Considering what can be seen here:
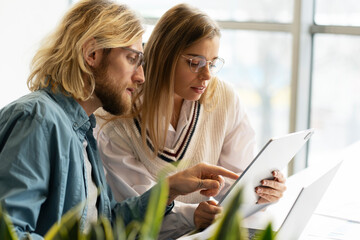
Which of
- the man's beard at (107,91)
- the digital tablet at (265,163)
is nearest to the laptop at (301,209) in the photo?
the digital tablet at (265,163)

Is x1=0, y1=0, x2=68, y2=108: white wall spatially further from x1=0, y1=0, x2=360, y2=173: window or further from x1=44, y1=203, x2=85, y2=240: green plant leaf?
x1=44, y1=203, x2=85, y2=240: green plant leaf

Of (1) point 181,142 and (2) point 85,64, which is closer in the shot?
(2) point 85,64

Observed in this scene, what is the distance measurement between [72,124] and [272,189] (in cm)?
68

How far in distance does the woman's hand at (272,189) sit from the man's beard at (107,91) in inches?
21.1

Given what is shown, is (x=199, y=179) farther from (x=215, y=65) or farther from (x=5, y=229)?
(x=5, y=229)

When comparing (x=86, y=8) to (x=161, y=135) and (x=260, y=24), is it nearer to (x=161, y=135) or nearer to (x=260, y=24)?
(x=161, y=135)

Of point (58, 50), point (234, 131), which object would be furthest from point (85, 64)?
point (234, 131)

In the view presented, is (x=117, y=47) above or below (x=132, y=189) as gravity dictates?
above

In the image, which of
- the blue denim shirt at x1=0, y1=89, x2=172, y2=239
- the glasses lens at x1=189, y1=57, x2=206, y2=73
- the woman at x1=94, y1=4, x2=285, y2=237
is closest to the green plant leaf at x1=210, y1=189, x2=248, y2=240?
the blue denim shirt at x1=0, y1=89, x2=172, y2=239

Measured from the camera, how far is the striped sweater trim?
2139 mm

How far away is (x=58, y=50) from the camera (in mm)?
1688

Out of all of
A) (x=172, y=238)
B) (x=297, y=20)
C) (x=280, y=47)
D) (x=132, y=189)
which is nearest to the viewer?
(x=172, y=238)

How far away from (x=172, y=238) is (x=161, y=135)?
17.7 inches

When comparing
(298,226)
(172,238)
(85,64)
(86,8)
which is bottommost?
(172,238)
